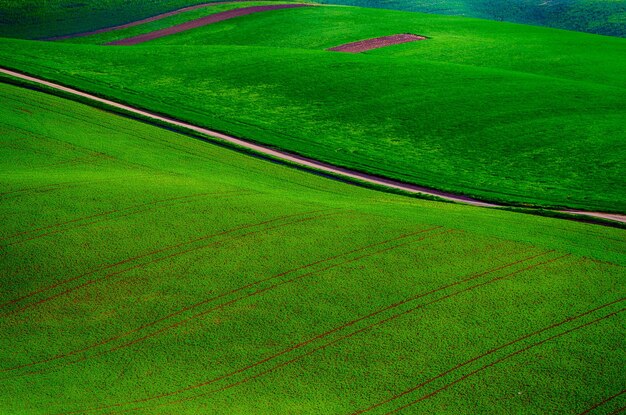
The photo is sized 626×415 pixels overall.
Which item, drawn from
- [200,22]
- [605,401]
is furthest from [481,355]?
[200,22]

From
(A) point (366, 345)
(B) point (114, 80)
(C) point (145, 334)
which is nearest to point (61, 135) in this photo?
(B) point (114, 80)

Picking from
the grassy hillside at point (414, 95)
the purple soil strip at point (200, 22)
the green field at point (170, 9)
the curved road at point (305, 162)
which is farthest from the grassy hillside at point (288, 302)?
the green field at point (170, 9)

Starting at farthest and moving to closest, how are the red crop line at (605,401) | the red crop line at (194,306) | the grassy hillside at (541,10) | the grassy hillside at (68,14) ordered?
the grassy hillside at (541,10), the grassy hillside at (68,14), the red crop line at (194,306), the red crop line at (605,401)

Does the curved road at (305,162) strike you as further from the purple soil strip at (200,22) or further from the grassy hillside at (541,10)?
the grassy hillside at (541,10)

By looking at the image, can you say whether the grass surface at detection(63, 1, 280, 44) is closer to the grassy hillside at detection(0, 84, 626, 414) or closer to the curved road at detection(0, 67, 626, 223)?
the curved road at detection(0, 67, 626, 223)

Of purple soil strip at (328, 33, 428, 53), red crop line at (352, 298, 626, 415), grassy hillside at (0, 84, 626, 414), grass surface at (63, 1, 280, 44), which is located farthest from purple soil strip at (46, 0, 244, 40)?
red crop line at (352, 298, 626, 415)

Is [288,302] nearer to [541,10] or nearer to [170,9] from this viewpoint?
[170,9]

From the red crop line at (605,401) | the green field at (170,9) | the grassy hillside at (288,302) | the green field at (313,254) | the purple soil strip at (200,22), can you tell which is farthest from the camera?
the green field at (170,9)
